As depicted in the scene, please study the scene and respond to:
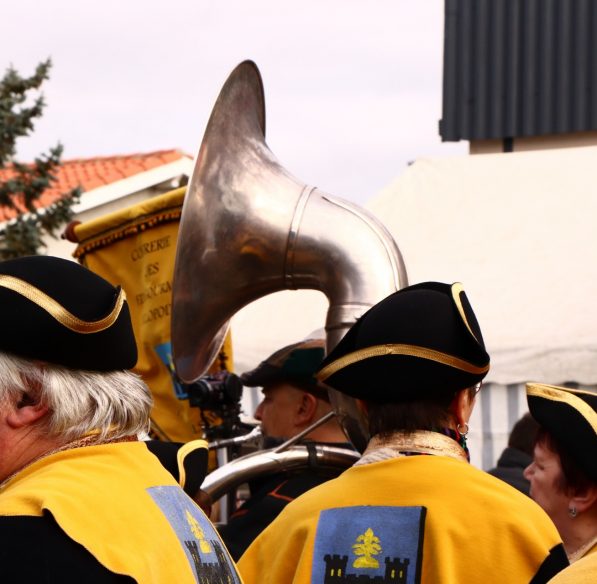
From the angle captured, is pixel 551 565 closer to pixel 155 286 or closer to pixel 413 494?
pixel 413 494

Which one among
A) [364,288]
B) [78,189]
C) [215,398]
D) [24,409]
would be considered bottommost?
[78,189]

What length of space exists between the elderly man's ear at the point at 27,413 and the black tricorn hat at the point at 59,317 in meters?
0.07

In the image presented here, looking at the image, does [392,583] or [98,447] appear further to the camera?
[392,583]

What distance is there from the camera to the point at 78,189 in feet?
44.3

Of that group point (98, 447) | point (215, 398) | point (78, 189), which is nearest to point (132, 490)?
point (98, 447)

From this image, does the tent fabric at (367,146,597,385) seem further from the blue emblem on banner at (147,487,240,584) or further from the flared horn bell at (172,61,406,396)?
the blue emblem on banner at (147,487,240,584)

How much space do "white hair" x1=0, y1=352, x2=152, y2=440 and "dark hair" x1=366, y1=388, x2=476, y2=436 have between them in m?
0.71

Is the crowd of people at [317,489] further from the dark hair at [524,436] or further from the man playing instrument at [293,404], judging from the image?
the dark hair at [524,436]

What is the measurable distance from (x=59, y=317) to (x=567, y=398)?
112 cm

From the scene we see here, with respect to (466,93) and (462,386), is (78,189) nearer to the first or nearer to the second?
(466,93)

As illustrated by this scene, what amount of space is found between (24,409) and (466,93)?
1022 centimetres

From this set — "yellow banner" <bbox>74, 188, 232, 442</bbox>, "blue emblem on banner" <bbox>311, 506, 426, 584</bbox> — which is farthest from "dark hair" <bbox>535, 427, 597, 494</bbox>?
"yellow banner" <bbox>74, 188, 232, 442</bbox>

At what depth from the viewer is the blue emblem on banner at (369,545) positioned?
2.46 m

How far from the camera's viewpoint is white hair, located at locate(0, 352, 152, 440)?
2025mm
